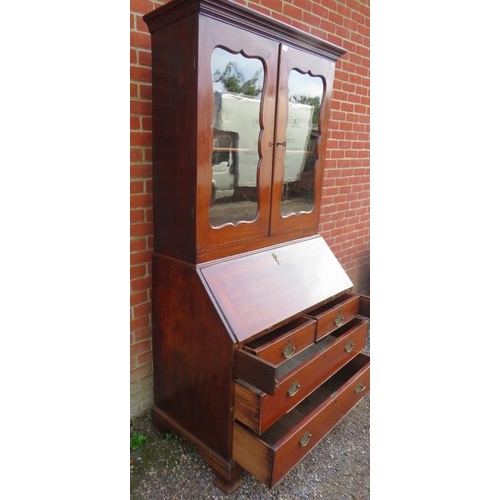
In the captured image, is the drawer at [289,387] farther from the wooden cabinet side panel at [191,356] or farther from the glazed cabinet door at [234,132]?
the glazed cabinet door at [234,132]

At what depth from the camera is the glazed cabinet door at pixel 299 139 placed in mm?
1655

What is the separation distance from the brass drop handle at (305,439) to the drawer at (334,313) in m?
0.40

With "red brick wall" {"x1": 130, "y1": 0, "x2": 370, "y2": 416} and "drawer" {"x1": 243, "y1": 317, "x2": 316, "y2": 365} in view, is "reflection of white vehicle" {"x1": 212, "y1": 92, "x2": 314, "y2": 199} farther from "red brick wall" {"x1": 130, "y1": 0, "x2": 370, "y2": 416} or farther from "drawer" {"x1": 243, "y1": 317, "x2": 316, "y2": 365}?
"drawer" {"x1": 243, "y1": 317, "x2": 316, "y2": 365}

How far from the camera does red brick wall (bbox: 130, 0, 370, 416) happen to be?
5.56 ft

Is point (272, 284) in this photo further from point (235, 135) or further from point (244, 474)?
point (244, 474)

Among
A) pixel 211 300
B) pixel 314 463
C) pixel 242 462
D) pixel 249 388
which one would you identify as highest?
pixel 211 300

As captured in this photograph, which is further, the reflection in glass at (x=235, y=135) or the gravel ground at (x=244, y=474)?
the gravel ground at (x=244, y=474)

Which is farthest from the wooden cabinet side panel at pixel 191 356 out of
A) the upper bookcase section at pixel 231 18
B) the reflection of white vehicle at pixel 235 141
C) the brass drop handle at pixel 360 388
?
the upper bookcase section at pixel 231 18

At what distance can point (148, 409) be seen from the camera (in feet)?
6.80

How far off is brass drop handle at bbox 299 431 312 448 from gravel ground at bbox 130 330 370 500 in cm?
30

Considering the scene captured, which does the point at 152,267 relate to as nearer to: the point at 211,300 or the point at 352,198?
the point at 211,300

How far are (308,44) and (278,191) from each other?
666 millimetres

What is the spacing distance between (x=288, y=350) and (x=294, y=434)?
0.32m

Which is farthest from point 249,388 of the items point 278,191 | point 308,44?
point 308,44
